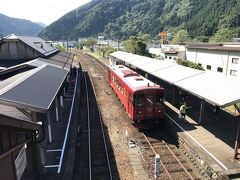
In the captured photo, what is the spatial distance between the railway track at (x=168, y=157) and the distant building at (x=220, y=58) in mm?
17437

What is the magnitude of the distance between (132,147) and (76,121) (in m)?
5.58

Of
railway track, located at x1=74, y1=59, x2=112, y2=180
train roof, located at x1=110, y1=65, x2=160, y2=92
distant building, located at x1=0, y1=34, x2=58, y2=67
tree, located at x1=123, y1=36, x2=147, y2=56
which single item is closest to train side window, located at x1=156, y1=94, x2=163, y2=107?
train roof, located at x1=110, y1=65, x2=160, y2=92

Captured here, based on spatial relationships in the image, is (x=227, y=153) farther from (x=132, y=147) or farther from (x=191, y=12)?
(x=191, y=12)

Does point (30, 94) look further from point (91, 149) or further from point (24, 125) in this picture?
point (91, 149)

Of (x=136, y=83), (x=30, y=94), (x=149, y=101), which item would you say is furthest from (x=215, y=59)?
(x=30, y=94)

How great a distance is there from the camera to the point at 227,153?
12.7 m

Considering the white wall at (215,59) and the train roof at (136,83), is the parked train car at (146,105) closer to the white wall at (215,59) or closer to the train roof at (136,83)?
the train roof at (136,83)

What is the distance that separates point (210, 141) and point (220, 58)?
20.8 metres

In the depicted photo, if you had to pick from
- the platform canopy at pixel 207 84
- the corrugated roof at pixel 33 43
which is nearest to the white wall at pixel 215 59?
the platform canopy at pixel 207 84

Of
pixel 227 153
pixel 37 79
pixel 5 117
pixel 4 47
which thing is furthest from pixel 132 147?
pixel 4 47

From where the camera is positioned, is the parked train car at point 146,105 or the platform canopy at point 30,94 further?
the parked train car at point 146,105

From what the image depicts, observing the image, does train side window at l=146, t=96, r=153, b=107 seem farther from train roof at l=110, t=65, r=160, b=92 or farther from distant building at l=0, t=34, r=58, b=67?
distant building at l=0, t=34, r=58, b=67

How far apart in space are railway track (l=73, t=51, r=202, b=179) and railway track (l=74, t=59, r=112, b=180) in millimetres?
2506

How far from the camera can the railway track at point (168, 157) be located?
39.5 ft
